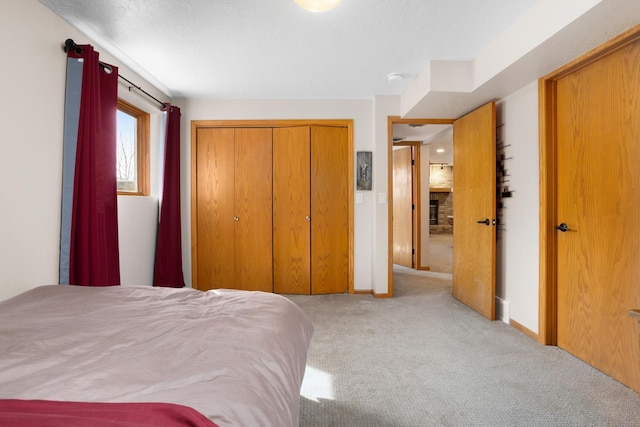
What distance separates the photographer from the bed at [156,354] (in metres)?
0.71

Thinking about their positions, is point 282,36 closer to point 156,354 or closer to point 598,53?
point 598,53

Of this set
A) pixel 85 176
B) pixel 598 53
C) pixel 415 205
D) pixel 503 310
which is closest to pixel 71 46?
pixel 85 176

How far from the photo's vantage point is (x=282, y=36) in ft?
7.57

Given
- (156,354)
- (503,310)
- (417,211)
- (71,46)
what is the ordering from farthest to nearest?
(417,211), (503,310), (71,46), (156,354)

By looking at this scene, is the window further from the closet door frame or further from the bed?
the bed

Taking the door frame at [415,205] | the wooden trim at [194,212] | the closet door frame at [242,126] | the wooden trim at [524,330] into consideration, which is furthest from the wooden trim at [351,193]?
the door frame at [415,205]

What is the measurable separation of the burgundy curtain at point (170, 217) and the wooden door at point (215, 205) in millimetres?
234

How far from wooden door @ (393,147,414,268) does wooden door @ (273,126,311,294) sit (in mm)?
2536

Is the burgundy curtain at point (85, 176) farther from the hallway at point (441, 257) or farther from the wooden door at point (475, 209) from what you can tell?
the hallway at point (441, 257)

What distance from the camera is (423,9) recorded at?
1994mm

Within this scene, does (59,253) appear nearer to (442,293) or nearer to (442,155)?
(442,293)

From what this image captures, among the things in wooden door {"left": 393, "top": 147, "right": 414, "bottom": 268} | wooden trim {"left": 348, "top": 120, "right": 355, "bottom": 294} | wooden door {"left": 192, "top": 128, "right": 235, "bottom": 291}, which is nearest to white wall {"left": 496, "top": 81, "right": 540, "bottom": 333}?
wooden trim {"left": 348, "top": 120, "right": 355, "bottom": 294}

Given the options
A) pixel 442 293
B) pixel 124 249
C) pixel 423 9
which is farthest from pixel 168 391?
pixel 442 293

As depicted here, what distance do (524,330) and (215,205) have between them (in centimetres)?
334
